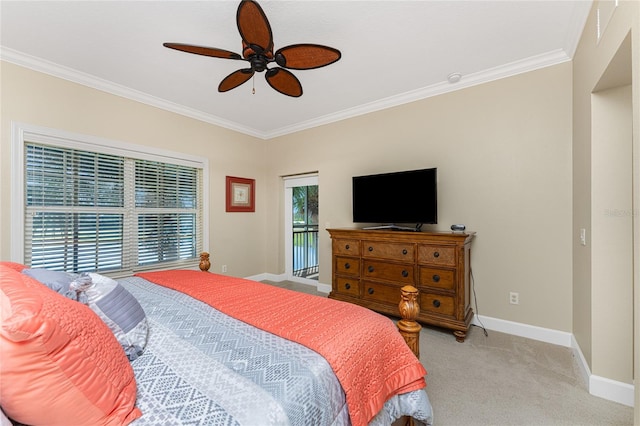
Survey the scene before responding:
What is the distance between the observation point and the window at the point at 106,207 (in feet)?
8.79

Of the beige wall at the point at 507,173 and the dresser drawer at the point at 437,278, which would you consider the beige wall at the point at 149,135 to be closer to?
the beige wall at the point at 507,173

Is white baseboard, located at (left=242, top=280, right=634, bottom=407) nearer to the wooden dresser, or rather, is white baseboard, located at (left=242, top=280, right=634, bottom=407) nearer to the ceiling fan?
the wooden dresser

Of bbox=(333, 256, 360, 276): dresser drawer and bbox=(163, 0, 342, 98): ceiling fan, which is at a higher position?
bbox=(163, 0, 342, 98): ceiling fan

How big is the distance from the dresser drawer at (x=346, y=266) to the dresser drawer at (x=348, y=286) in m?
0.08

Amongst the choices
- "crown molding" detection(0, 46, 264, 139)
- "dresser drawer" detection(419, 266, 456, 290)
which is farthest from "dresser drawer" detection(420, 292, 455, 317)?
"crown molding" detection(0, 46, 264, 139)

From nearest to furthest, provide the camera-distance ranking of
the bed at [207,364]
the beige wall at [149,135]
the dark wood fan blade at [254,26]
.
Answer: the bed at [207,364]
the dark wood fan blade at [254,26]
the beige wall at [149,135]

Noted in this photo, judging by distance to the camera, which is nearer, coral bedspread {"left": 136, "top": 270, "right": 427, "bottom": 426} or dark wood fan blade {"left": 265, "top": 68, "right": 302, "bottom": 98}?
coral bedspread {"left": 136, "top": 270, "right": 427, "bottom": 426}

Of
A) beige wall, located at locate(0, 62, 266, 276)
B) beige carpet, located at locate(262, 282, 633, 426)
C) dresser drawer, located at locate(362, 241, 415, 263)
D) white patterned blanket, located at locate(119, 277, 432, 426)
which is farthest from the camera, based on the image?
dresser drawer, located at locate(362, 241, 415, 263)

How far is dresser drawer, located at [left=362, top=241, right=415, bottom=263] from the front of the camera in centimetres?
285

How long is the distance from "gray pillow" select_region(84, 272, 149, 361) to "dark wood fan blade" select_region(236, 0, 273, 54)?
1.61 metres

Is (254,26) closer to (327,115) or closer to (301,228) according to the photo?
(327,115)

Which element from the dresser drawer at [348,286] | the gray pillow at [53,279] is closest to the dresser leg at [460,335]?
the dresser drawer at [348,286]

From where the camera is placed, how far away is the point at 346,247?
3.35 meters

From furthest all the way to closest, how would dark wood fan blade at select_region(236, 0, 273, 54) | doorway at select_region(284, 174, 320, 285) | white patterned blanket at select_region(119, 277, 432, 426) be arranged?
doorway at select_region(284, 174, 320, 285) < dark wood fan blade at select_region(236, 0, 273, 54) < white patterned blanket at select_region(119, 277, 432, 426)
